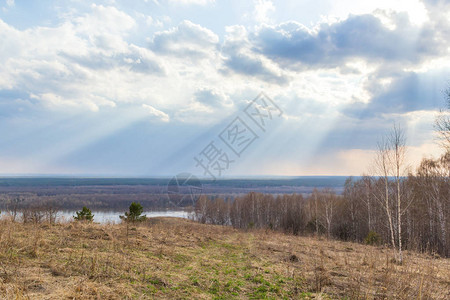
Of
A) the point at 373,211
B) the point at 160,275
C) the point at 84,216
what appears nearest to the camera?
the point at 160,275

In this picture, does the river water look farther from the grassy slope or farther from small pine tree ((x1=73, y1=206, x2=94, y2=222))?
the grassy slope

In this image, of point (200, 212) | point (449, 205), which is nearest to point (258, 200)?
point (200, 212)

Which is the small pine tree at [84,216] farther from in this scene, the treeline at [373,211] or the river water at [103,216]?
the treeline at [373,211]

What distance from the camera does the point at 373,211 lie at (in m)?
37.3

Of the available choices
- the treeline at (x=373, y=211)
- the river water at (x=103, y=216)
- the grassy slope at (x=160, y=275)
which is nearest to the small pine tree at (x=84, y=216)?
the river water at (x=103, y=216)

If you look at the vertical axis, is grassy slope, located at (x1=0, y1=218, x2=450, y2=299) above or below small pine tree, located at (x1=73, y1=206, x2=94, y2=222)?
above

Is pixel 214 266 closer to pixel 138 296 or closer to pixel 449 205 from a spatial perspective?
pixel 138 296

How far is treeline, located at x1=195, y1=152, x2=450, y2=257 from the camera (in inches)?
958

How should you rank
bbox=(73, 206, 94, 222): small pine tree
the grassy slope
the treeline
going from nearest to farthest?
1. the grassy slope
2. bbox=(73, 206, 94, 222): small pine tree
3. the treeline

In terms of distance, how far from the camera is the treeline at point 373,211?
24.3 metres

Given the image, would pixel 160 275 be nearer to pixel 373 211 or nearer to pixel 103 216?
pixel 103 216

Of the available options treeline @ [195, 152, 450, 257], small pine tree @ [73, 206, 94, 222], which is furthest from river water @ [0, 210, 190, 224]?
treeline @ [195, 152, 450, 257]

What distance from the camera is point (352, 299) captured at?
19.2 ft

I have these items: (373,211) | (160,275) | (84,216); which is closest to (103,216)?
(84,216)
